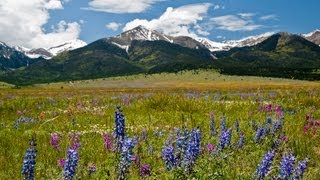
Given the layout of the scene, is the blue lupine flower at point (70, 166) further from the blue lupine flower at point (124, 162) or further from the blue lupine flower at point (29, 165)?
the blue lupine flower at point (124, 162)

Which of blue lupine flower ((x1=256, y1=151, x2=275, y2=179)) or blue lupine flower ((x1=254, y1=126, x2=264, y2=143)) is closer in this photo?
blue lupine flower ((x1=256, y1=151, x2=275, y2=179))

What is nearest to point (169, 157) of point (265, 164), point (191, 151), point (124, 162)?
point (191, 151)

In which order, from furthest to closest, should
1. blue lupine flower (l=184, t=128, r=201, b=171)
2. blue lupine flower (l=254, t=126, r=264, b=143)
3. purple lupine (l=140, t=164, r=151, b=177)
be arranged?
blue lupine flower (l=254, t=126, r=264, b=143)
purple lupine (l=140, t=164, r=151, b=177)
blue lupine flower (l=184, t=128, r=201, b=171)

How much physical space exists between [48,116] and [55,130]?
478 centimetres

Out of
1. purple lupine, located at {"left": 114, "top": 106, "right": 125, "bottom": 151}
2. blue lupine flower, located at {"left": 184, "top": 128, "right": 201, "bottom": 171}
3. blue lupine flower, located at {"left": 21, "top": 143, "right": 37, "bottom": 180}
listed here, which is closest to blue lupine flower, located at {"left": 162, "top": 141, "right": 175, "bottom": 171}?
blue lupine flower, located at {"left": 184, "top": 128, "right": 201, "bottom": 171}

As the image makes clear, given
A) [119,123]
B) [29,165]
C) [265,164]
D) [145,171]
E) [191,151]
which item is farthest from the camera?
[145,171]

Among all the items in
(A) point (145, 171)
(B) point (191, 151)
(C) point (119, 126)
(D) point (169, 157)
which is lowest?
(A) point (145, 171)

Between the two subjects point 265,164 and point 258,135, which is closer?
point 265,164

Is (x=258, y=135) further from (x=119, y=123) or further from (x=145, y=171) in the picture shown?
(x=119, y=123)

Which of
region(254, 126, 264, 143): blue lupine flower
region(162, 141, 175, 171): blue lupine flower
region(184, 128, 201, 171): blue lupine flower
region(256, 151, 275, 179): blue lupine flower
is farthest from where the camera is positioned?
region(254, 126, 264, 143): blue lupine flower

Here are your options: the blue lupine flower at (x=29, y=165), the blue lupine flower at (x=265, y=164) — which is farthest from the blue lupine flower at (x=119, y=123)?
the blue lupine flower at (x=265, y=164)

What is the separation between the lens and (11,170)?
8.57 m

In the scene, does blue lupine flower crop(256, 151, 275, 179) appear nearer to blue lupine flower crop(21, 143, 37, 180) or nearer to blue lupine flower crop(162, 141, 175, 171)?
blue lupine flower crop(162, 141, 175, 171)

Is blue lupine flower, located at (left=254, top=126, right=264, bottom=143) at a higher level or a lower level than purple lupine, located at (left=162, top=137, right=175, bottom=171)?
lower
